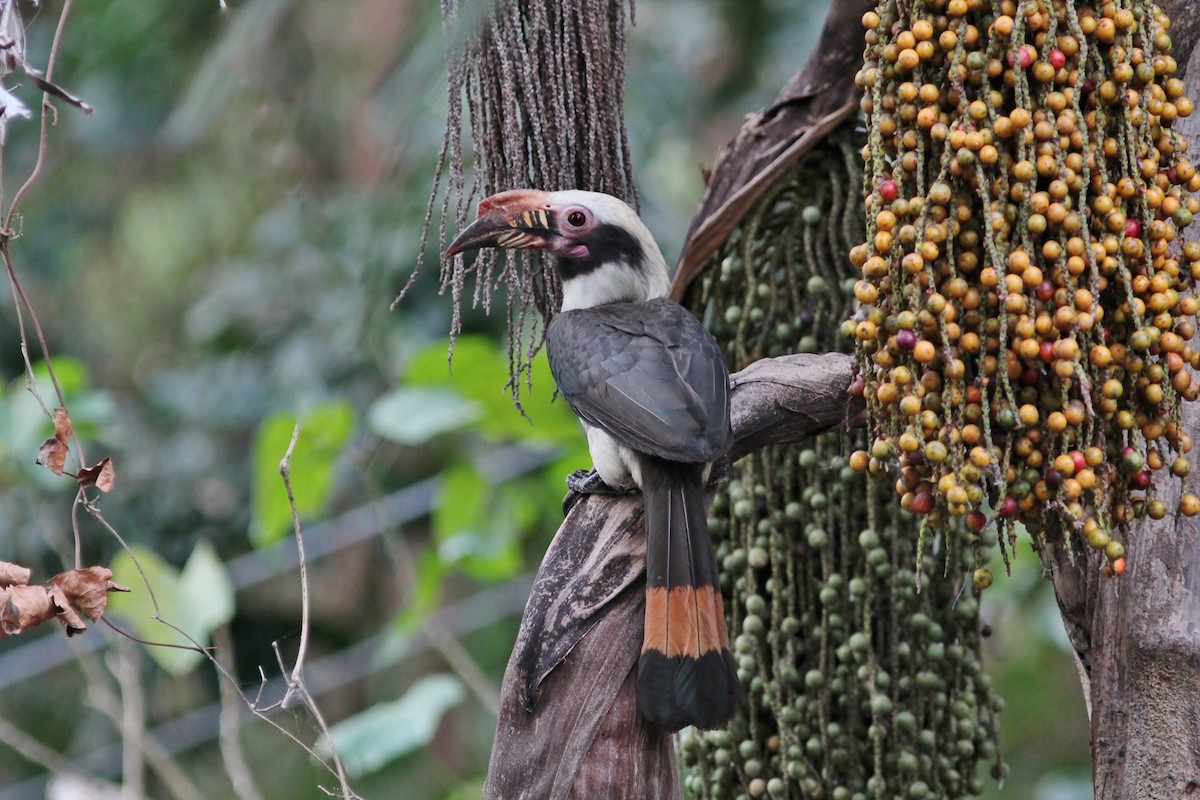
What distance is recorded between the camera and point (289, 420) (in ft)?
10.6

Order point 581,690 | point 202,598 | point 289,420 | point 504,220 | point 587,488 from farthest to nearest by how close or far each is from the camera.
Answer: point 289,420, point 202,598, point 587,488, point 504,220, point 581,690

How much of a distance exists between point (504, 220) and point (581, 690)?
77 cm

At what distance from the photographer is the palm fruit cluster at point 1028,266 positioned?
64.7 inches

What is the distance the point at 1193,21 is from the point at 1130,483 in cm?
71

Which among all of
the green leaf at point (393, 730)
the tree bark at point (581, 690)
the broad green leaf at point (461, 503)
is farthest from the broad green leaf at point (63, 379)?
the tree bark at point (581, 690)

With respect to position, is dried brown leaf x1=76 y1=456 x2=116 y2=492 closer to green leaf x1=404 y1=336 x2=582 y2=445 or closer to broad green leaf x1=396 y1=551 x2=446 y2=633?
green leaf x1=404 y1=336 x2=582 y2=445

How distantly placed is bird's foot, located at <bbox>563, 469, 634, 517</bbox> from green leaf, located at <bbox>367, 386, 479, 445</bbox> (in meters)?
0.78

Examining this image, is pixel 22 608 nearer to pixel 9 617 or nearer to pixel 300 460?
pixel 9 617

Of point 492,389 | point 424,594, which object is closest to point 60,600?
point 492,389

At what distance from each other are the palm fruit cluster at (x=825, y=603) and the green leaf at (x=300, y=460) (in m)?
1.21

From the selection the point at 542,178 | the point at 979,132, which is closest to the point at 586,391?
the point at 542,178

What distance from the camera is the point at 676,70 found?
4.59m

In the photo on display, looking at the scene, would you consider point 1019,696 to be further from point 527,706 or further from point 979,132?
point 979,132

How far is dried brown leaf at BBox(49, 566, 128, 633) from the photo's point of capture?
1.81 m
